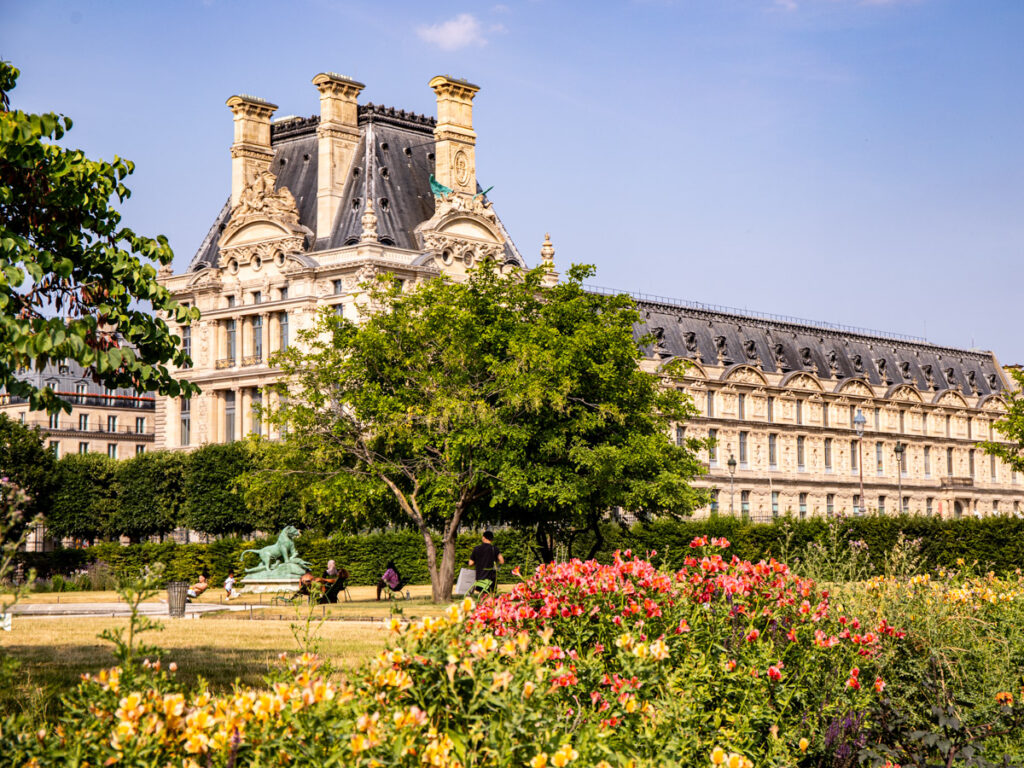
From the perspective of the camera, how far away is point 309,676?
316 inches

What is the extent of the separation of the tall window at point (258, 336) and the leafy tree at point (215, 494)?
1107cm

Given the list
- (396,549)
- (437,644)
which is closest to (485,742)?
(437,644)

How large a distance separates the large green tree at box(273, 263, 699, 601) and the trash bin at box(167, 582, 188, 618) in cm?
724

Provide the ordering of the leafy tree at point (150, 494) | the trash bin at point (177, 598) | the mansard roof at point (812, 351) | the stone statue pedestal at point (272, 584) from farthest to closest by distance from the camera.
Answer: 1. the mansard roof at point (812, 351)
2. the leafy tree at point (150, 494)
3. the stone statue pedestal at point (272, 584)
4. the trash bin at point (177, 598)

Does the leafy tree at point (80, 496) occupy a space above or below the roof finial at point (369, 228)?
below

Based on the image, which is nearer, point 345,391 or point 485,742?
point 485,742

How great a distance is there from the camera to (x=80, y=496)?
81438 mm

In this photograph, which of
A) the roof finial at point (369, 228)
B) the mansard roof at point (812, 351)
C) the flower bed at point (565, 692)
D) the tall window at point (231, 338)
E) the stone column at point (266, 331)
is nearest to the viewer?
the flower bed at point (565, 692)

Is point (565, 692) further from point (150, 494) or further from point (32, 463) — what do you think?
point (32, 463)

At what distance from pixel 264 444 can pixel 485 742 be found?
110 ft

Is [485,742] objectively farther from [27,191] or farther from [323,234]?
[323,234]

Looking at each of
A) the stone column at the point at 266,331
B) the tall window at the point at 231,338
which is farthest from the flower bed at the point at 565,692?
the tall window at the point at 231,338

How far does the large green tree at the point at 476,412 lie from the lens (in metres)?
38.3

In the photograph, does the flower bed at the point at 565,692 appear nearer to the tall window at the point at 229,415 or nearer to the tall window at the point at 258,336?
the tall window at the point at 258,336
